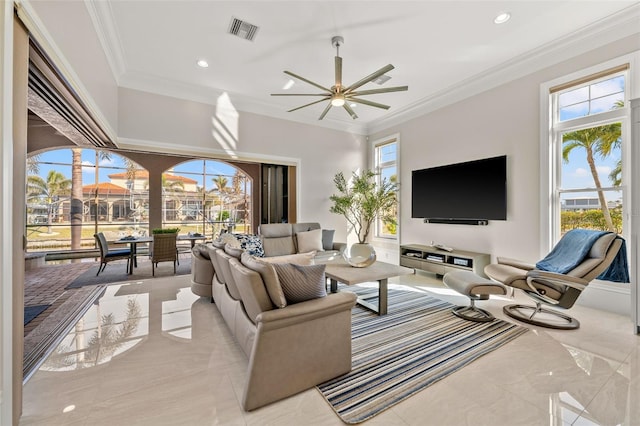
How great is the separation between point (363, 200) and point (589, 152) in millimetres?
3515

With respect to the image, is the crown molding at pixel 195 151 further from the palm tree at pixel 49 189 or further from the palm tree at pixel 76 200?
the palm tree at pixel 49 189

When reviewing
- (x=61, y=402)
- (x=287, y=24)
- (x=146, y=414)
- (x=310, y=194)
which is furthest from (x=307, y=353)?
(x=310, y=194)

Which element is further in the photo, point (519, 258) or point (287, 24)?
point (519, 258)

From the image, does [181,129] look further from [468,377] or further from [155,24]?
[468,377]

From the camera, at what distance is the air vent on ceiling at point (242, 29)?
301 cm

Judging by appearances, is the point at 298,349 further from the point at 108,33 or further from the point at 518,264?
the point at 108,33

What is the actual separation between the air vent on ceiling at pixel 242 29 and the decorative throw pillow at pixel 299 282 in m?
2.80

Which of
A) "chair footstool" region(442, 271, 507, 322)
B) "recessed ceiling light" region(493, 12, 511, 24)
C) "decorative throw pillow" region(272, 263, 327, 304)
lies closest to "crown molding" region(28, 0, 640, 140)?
"recessed ceiling light" region(493, 12, 511, 24)

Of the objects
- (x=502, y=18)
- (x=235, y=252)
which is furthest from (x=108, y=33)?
(x=502, y=18)

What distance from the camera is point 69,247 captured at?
7301 millimetres

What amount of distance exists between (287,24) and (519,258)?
14.4 feet

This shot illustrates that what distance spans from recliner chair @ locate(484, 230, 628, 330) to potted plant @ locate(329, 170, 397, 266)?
2621mm

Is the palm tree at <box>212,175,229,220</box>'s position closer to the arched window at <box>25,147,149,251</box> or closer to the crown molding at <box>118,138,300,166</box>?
the arched window at <box>25,147,149,251</box>

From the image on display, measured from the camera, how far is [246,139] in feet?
16.8
